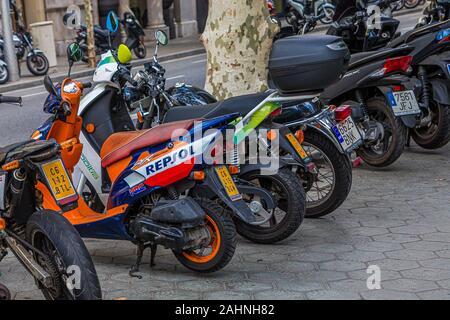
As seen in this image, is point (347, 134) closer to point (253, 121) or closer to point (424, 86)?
point (253, 121)

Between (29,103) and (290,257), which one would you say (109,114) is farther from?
(29,103)

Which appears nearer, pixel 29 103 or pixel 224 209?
pixel 224 209

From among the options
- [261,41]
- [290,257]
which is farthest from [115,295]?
[261,41]

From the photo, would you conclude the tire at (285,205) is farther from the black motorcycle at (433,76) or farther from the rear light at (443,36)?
the rear light at (443,36)

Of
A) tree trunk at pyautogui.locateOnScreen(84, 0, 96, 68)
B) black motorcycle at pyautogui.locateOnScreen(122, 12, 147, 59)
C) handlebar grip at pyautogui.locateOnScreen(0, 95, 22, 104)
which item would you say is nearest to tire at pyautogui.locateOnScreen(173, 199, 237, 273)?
handlebar grip at pyautogui.locateOnScreen(0, 95, 22, 104)

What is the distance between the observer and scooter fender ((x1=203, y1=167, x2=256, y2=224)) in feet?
18.8

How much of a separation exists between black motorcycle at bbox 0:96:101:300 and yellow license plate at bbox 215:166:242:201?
0.93m

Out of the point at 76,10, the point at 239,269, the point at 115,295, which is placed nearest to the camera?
the point at 115,295

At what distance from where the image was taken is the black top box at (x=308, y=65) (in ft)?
20.5

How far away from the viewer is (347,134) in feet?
22.9

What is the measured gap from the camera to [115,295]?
555 cm
